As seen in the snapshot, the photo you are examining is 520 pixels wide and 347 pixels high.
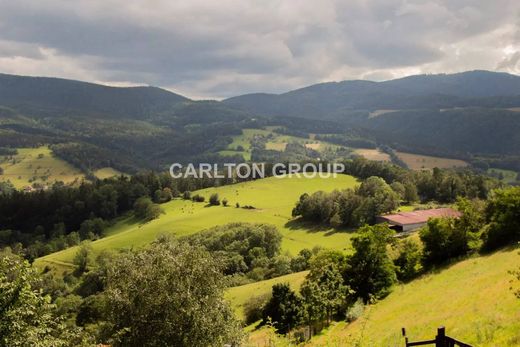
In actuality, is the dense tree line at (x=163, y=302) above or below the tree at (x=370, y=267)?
above

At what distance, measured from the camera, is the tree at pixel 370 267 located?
4919 centimetres

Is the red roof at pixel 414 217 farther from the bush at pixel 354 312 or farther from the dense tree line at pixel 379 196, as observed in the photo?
the bush at pixel 354 312

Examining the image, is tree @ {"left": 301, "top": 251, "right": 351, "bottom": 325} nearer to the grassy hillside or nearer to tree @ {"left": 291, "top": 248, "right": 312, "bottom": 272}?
the grassy hillside

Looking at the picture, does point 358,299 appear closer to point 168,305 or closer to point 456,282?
point 456,282

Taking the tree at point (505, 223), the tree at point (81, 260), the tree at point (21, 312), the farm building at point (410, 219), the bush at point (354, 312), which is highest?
the tree at point (21, 312)

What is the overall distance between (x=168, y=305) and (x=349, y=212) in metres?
→ 102

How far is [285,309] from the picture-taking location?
153 ft

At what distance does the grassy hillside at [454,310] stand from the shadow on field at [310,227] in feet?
220

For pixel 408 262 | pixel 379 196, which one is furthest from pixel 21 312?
pixel 379 196

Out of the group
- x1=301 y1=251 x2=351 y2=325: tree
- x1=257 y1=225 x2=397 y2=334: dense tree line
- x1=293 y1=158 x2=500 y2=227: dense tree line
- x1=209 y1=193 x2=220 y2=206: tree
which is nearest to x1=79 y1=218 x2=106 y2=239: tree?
x1=209 y1=193 x2=220 y2=206: tree

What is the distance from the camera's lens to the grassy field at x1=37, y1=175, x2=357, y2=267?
4606 inches

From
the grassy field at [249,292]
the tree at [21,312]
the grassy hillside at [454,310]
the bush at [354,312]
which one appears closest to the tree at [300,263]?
the grassy field at [249,292]

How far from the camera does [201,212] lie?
5965 inches

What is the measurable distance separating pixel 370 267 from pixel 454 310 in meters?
17.2
